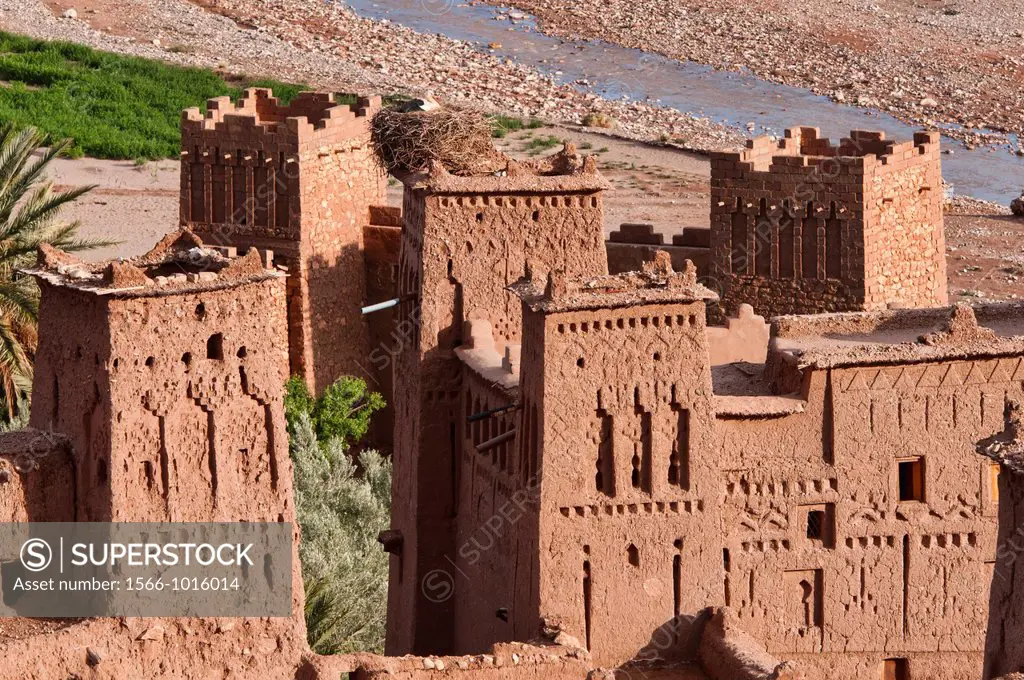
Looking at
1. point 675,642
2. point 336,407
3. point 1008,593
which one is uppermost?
point 1008,593

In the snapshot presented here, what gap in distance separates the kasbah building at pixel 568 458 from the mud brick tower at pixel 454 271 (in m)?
0.03

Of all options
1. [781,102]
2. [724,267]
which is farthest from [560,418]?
[781,102]

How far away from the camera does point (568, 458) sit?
27016mm

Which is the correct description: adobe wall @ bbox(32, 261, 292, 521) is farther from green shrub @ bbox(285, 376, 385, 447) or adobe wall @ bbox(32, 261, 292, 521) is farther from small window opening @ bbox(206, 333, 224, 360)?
green shrub @ bbox(285, 376, 385, 447)

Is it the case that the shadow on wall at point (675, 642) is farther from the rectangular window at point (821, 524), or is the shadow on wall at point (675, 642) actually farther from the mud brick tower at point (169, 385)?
the mud brick tower at point (169, 385)

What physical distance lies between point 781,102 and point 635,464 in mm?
39342

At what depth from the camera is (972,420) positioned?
28.2m

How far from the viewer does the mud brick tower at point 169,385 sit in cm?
2462

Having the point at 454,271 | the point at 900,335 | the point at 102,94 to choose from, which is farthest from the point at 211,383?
the point at 102,94

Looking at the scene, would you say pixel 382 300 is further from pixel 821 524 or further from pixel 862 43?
pixel 862 43

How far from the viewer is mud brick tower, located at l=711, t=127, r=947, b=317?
37094mm

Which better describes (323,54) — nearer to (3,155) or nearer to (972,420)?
(3,155)

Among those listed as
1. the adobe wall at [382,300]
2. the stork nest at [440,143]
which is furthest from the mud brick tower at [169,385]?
the adobe wall at [382,300]

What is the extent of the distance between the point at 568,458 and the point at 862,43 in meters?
43.8
